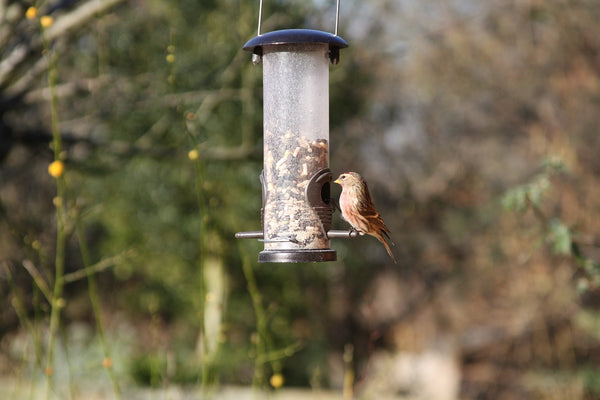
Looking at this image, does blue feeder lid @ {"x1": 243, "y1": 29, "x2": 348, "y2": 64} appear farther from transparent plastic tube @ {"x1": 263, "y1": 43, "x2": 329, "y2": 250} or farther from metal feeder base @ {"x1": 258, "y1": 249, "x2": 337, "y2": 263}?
metal feeder base @ {"x1": 258, "y1": 249, "x2": 337, "y2": 263}

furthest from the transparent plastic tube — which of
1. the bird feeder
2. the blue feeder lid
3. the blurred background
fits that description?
the blurred background

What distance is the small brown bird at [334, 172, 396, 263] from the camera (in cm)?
358

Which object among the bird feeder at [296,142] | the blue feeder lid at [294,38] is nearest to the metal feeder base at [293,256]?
the bird feeder at [296,142]

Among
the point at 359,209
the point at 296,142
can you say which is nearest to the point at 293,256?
the point at 359,209

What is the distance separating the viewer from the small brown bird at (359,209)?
3.58 meters

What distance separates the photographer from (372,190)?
11758 millimetres

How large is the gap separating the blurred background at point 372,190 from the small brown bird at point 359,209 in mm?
3152

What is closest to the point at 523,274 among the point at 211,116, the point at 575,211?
the point at 575,211

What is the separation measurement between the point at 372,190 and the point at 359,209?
323 inches

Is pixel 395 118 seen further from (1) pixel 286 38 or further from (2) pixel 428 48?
(1) pixel 286 38

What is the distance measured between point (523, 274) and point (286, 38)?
26.4ft

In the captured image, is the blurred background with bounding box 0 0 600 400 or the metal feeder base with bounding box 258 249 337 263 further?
the blurred background with bounding box 0 0 600 400

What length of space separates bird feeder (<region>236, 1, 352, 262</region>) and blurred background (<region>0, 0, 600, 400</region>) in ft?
9.04

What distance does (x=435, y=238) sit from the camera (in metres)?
12.0
